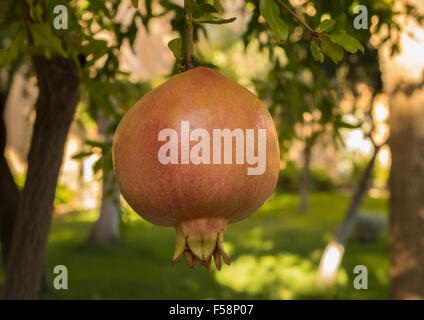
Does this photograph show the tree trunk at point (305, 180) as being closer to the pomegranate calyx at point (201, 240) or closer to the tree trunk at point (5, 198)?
the tree trunk at point (5, 198)

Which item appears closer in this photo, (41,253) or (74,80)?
(74,80)

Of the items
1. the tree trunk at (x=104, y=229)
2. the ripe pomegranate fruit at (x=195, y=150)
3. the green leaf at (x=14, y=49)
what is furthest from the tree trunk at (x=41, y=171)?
the tree trunk at (x=104, y=229)

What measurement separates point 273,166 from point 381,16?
80.1 inches

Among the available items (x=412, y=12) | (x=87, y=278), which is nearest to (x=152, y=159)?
(x=412, y=12)

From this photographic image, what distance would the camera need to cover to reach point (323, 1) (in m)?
2.39

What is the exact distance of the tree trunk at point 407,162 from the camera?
3.90 meters

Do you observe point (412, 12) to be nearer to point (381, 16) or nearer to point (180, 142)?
point (381, 16)

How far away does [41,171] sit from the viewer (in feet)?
8.68

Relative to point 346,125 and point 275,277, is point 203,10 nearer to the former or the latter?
point 346,125

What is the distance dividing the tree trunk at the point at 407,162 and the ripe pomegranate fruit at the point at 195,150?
3.56 m

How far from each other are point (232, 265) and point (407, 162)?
5990 mm

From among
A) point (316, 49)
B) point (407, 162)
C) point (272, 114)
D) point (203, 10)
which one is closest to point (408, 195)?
point (407, 162)

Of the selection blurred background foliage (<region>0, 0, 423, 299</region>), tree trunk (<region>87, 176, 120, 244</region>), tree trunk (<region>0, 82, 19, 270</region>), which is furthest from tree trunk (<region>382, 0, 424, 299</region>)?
tree trunk (<region>87, 176, 120, 244</region>)

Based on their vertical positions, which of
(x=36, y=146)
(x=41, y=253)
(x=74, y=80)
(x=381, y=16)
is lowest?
(x=41, y=253)
